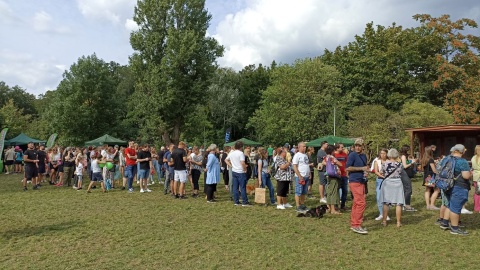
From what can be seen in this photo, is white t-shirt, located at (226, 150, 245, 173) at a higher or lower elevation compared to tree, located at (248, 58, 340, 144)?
lower

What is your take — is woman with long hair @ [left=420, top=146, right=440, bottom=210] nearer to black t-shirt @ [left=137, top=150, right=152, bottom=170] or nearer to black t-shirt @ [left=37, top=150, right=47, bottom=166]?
black t-shirt @ [left=137, top=150, right=152, bottom=170]

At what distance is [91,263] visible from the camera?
5.29m

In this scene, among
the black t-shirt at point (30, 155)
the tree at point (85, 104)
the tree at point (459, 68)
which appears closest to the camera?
the black t-shirt at point (30, 155)

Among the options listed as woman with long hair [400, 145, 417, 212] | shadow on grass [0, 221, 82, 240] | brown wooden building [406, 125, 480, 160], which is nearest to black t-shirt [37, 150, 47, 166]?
shadow on grass [0, 221, 82, 240]

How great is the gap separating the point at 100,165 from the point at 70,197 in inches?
62.9

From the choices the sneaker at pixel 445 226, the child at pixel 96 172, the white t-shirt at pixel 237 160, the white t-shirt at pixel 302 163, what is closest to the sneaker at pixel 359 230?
the sneaker at pixel 445 226

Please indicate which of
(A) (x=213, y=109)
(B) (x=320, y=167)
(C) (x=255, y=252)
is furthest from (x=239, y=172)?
(A) (x=213, y=109)

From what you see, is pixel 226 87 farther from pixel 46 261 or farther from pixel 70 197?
pixel 46 261

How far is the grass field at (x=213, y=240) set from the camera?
535 centimetres

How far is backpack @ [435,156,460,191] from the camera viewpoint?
22.5ft

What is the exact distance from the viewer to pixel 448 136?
1817cm

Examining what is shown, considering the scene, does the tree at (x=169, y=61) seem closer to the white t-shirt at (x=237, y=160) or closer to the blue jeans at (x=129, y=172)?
the blue jeans at (x=129, y=172)

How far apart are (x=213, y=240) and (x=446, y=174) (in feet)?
14.3

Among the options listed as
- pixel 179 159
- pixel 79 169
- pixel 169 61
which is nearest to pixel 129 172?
pixel 79 169
